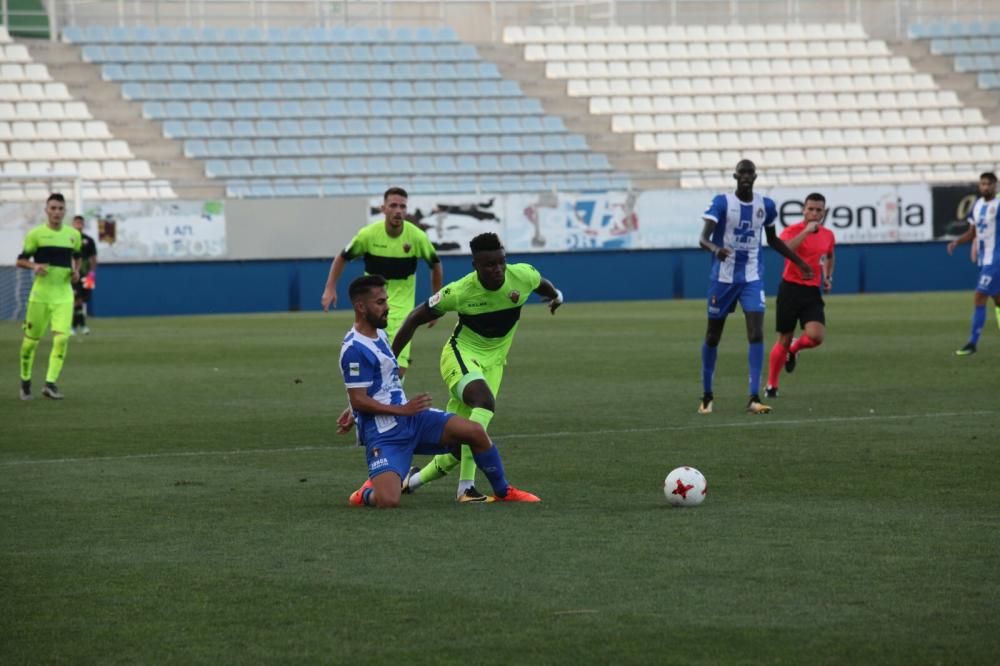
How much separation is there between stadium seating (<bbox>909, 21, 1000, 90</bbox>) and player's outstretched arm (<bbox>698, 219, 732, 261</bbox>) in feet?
117

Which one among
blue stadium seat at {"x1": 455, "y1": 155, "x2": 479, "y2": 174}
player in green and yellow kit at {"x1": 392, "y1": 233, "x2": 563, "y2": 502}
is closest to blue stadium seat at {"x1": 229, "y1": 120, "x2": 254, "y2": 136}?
blue stadium seat at {"x1": 455, "y1": 155, "x2": 479, "y2": 174}

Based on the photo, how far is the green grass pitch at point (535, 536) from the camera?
6.24 metres

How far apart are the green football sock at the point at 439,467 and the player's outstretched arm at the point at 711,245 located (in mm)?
4917

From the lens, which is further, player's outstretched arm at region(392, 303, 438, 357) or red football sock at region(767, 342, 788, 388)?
red football sock at region(767, 342, 788, 388)

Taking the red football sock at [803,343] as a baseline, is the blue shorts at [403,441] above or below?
above

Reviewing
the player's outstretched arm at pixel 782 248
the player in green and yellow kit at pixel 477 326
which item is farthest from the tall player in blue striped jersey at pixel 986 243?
the player in green and yellow kit at pixel 477 326

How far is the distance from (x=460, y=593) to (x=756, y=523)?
2.13 meters

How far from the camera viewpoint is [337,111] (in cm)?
4347

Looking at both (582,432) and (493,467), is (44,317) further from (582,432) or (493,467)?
(493,467)

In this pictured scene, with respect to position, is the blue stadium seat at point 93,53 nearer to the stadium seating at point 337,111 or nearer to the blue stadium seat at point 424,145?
the stadium seating at point 337,111

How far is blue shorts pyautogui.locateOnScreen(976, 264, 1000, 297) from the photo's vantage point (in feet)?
71.1

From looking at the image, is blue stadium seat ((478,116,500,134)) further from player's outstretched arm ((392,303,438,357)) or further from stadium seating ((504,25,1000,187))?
player's outstretched arm ((392,303,438,357))

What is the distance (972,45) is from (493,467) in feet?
140

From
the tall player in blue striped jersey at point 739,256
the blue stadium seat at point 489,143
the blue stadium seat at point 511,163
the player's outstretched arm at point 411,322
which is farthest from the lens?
the blue stadium seat at point 489,143
